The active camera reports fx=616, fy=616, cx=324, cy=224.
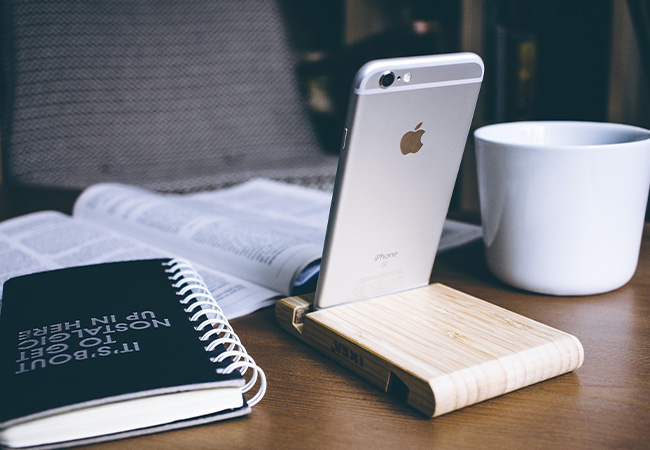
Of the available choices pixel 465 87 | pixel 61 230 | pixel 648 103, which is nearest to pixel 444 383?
pixel 465 87

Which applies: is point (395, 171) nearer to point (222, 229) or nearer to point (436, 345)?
point (436, 345)

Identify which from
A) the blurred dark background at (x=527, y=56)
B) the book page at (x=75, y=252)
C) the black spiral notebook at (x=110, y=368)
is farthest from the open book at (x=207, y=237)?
the blurred dark background at (x=527, y=56)

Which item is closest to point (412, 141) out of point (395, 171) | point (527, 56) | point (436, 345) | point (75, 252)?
point (395, 171)

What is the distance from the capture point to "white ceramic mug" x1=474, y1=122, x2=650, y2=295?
18.6 inches

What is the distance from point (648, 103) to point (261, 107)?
0.92m

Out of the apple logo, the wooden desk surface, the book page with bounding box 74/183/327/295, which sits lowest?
the wooden desk surface

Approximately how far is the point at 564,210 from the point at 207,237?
1.15 ft

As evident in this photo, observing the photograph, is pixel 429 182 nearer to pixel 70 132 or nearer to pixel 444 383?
pixel 444 383

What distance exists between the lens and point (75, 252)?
653 millimetres

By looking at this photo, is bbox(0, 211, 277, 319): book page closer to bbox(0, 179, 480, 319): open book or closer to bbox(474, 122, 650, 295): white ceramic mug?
bbox(0, 179, 480, 319): open book

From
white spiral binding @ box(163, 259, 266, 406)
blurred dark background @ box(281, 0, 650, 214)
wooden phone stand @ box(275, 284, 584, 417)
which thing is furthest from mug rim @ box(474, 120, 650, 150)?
blurred dark background @ box(281, 0, 650, 214)

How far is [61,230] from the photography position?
2.40 ft

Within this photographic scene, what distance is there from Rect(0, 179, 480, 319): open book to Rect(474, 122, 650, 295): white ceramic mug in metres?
0.15

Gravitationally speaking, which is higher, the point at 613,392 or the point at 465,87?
the point at 465,87
